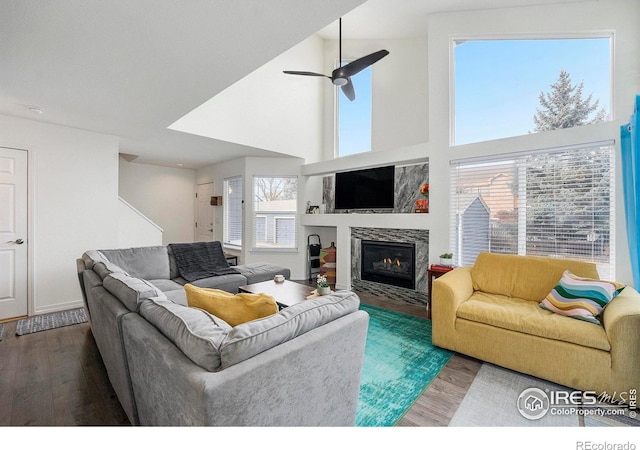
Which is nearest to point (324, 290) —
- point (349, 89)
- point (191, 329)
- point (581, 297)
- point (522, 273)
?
point (191, 329)

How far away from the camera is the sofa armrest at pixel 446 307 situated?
98.6 inches

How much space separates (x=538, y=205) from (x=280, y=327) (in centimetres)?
323

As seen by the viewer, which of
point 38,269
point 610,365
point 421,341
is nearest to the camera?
point 610,365

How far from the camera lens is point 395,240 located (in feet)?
14.0

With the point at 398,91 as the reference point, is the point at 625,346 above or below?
below

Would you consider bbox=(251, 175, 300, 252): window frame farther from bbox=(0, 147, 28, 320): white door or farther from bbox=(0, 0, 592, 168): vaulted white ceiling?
bbox=(0, 147, 28, 320): white door

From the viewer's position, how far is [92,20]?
159cm

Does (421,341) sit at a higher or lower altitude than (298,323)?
lower

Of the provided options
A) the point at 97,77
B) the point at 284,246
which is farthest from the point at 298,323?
the point at 284,246

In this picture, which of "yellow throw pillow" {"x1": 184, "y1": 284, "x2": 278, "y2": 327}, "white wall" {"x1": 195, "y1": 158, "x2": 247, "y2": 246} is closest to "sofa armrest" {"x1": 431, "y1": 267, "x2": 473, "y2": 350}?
"yellow throw pillow" {"x1": 184, "y1": 284, "x2": 278, "y2": 327}

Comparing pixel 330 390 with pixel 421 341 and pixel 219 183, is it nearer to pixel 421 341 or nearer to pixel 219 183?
pixel 421 341

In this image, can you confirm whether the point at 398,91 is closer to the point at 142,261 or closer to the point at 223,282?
the point at 223,282
